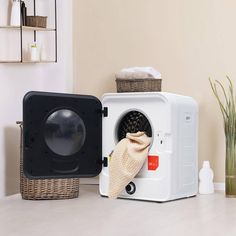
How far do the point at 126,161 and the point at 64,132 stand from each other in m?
0.32

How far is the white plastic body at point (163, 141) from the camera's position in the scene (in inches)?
103

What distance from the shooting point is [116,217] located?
7.41ft

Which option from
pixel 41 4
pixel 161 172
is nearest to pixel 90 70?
pixel 41 4

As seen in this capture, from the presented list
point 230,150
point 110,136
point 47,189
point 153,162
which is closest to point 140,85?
point 110,136

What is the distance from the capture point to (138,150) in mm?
2645

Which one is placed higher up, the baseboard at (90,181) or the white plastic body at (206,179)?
the white plastic body at (206,179)

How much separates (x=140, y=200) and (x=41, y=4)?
4.16 ft

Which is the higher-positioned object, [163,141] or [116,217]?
[163,141]

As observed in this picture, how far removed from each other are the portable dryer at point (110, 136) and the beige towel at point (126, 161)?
5 cm

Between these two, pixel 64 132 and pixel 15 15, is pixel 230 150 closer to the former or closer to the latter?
pixel 64 132

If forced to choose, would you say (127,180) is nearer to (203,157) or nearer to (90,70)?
(203,157)

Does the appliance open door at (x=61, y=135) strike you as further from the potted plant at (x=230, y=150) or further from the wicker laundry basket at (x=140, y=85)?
the potted plant at (x=230, y=150)

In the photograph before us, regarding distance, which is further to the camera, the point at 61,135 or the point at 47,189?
the point at 47,189

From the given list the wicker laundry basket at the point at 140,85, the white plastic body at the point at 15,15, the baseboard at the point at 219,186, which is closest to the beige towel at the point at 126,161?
the wicker laundry basket at the point at 140,85
